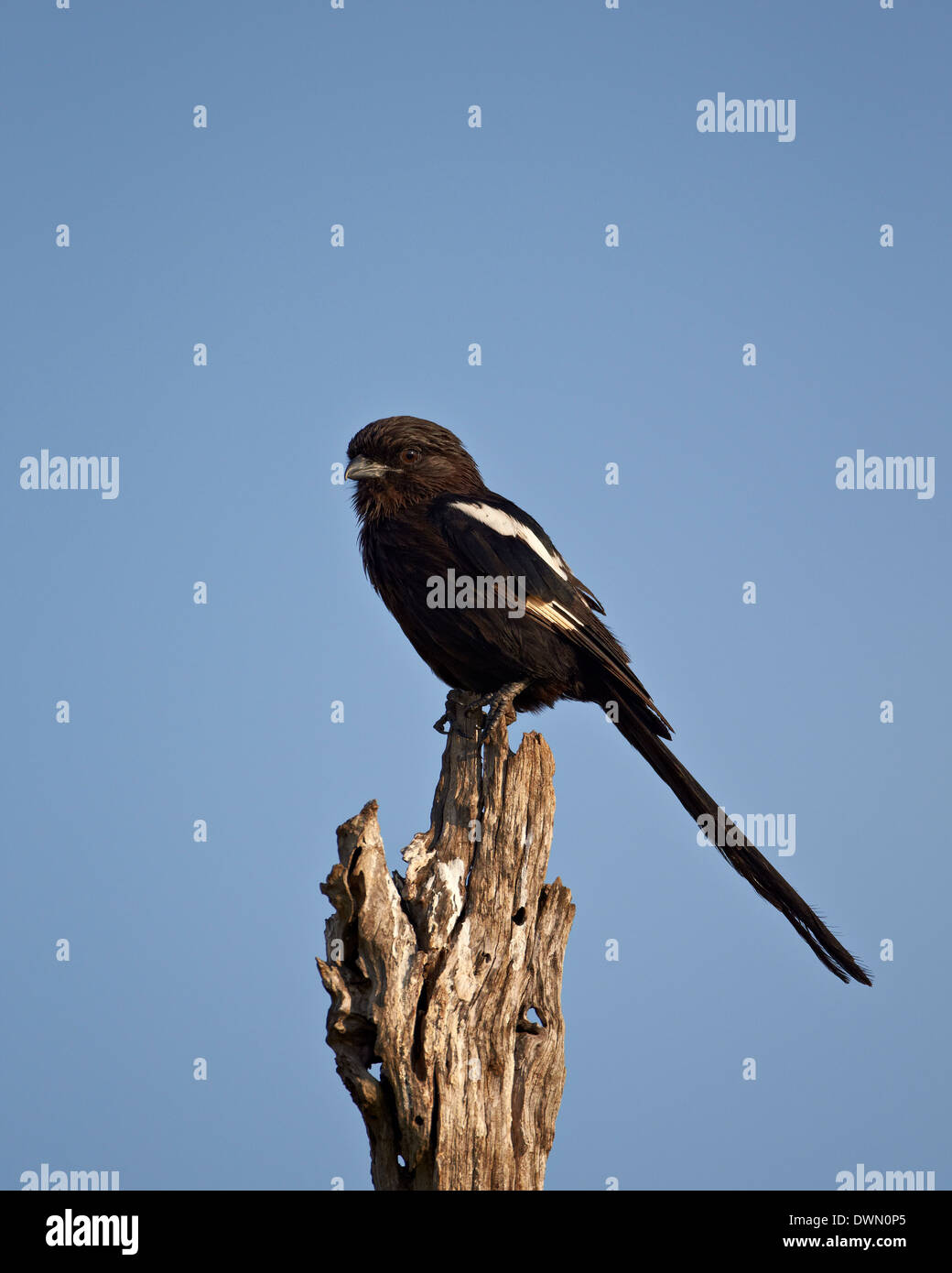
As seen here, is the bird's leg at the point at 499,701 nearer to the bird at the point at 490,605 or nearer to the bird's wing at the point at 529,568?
the bird at the point at 490,605

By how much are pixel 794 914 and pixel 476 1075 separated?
1.61 metres

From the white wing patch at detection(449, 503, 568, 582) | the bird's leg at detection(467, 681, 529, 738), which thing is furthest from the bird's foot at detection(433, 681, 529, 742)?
the white wing patch at detection(449, 503, 568, 582)

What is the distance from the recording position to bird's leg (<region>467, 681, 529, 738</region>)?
4.92 m

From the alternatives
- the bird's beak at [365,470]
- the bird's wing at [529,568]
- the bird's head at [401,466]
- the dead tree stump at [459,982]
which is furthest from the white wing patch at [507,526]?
the dead tree stump at [459,982]

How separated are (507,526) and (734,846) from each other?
1822 mm

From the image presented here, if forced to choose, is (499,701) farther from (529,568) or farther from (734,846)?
(734,846)

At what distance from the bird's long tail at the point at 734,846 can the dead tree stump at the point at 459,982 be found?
877 millimetres

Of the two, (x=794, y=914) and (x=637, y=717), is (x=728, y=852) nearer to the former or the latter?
(x=794, y=914)

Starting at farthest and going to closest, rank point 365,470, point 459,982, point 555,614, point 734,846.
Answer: point 365,470, point 555,614, point 734,846, point 459,982

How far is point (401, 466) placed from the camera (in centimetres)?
562

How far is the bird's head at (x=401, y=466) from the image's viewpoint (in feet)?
18.2

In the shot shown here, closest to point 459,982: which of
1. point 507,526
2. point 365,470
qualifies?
point 507,526

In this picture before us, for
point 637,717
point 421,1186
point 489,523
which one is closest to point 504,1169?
point 421,1186

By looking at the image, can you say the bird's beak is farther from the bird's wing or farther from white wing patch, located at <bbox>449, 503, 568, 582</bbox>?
white wing patch, located at <bbox>449, 503, 568, 582</bbox>
